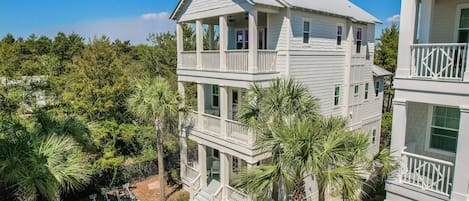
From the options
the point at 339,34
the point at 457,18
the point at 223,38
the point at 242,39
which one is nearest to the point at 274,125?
the point at 223,38

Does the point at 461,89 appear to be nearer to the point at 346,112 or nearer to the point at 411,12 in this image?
the point at 411,12

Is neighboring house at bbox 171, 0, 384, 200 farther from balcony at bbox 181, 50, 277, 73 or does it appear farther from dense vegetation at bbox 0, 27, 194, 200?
dense vegetation at bbox 0, 27, 194, 200

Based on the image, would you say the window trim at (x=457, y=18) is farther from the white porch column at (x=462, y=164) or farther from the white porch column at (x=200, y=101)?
the white porch column at (x=200, y=101)

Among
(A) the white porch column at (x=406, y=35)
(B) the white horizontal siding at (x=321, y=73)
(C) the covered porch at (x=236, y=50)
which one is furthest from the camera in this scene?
(B) the white horizontal siding at (x=321, y=73)

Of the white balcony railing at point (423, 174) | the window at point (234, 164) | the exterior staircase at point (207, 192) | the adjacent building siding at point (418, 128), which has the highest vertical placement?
the adjacent building siding at point (418, 128)

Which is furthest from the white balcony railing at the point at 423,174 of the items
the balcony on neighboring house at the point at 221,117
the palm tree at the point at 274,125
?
the balcony on neighboring house at the point at 221,117

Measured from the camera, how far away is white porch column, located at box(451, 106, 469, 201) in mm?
7504

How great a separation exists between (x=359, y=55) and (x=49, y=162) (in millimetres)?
15513

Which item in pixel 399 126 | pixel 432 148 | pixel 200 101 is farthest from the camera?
pixel 200 101

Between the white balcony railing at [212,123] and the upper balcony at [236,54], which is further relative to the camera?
the white balcony railing at [212,123]

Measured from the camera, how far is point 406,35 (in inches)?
334

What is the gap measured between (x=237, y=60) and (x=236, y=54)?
258 millimetres

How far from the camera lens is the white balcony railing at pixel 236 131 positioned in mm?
12492

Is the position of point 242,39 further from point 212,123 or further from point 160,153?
point 160,153
